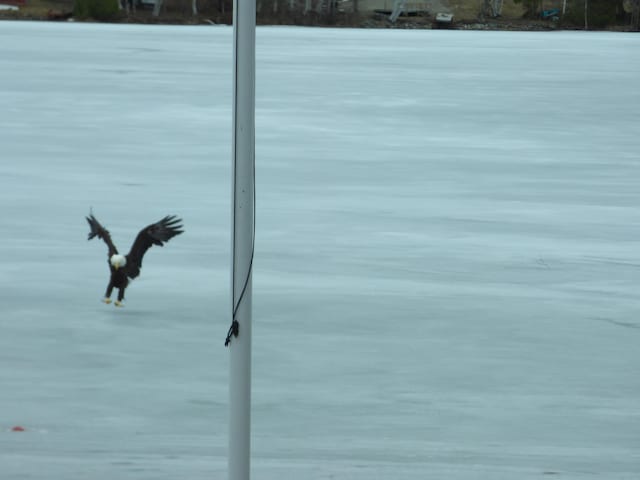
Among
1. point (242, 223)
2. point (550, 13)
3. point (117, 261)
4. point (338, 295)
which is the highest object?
point (550, 13)

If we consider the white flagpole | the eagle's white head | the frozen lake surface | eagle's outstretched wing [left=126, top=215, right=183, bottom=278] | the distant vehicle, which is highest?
the distant vehicle

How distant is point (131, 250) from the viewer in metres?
5.01

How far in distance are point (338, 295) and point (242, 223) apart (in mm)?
2747

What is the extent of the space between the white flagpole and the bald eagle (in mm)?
2061

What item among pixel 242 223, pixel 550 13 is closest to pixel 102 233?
pixel 242 223

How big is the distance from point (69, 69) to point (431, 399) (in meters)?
13.9

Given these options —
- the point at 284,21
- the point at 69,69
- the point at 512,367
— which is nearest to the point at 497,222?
the point at 512,367

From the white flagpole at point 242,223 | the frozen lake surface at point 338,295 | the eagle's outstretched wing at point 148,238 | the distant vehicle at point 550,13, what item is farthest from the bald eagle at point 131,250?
the distant vehicle at point 550,13

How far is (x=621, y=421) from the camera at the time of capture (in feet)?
12.7

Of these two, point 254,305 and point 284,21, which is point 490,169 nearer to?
point 254,305

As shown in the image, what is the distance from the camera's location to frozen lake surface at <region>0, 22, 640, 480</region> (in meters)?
3.62

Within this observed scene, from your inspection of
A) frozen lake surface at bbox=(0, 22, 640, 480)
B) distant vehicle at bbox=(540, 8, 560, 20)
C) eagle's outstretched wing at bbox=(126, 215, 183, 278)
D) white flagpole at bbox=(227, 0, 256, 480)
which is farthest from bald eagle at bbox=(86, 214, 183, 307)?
distant vehicle at bbox=(540, 8, 560, 20)

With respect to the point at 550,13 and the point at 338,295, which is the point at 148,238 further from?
the point at 550,13

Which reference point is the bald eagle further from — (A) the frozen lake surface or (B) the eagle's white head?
(A) the frozen lake surface
